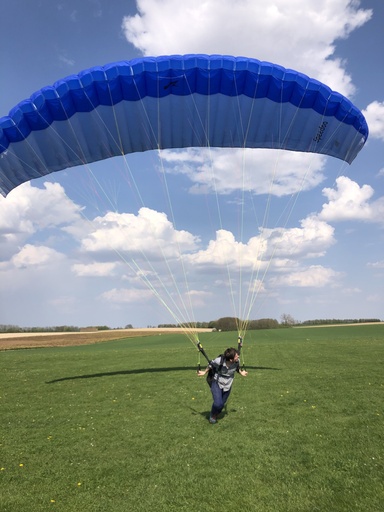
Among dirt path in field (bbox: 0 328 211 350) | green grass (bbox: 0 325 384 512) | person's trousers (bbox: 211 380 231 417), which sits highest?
dirt path in field (bbox: 0 328 211 350)

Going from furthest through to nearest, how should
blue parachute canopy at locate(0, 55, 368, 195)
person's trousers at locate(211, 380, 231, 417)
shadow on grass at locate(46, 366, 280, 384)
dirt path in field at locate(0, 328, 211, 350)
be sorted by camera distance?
dirt path in field at locate(0, 328, 211, 350) → shadow on grass at locate(46, 366, 280, 384) → blue parachute canopy at locate(0, 55, 368, 195) → person's trousers at locate(211, 380, 231, 417)

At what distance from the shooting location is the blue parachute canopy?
1019 cm

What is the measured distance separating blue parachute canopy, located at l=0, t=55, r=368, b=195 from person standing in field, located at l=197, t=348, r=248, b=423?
6.36m

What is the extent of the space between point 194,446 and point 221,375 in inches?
74.0

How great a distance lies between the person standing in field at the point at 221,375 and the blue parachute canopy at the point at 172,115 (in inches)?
250

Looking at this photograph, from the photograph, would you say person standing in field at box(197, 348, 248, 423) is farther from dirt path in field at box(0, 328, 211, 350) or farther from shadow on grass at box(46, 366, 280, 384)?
dirt path in field at box(0, 328, 211, 350)

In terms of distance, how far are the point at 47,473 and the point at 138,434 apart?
2.06m

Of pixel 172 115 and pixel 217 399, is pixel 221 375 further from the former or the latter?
pixel 172 115

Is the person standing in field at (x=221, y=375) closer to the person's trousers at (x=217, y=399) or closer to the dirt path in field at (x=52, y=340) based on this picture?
the person's trousers at (x=217, y=399)

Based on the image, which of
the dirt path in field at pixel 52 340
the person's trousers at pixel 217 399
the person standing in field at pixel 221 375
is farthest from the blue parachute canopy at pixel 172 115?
the dirt path in field at pixel 52 340

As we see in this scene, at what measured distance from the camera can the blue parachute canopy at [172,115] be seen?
33.4 ft

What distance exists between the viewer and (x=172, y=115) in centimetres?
1153

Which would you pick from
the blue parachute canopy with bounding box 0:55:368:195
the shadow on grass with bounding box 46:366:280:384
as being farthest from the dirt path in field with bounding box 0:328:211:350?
the blue parachute canopy with bounding box 0:55:368:195

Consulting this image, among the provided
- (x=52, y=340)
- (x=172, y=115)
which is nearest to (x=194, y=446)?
(x=172, y=115)
